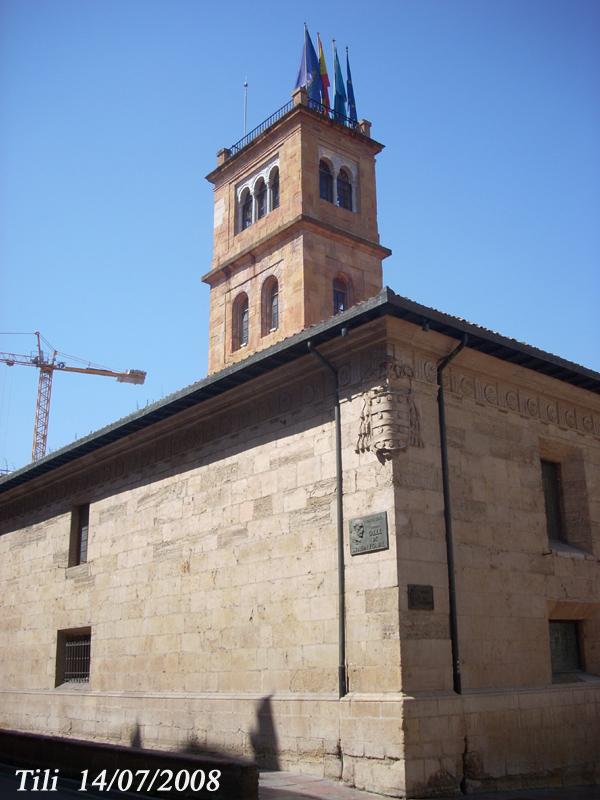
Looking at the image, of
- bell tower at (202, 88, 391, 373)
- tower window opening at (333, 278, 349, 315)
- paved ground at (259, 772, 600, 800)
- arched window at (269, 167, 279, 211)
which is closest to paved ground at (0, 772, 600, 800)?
paved ground at (259, 772, 600, 800)

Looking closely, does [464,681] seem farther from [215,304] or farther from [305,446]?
[215,304]

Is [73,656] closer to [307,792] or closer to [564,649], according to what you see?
[307,792]

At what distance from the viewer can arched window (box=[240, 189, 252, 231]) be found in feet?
102

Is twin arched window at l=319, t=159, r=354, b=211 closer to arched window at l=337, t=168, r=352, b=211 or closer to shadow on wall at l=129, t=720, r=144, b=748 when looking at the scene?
arched window at l=337, t=168, r=352, b=211

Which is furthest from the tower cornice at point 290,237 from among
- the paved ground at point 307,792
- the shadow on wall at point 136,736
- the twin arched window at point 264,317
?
the paved ground at point 307,792

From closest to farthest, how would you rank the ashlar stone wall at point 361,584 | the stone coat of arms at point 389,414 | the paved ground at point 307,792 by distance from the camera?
the paved ground at point 307,792
the ashlar stone wall at point 361,584
the stone coat of arms at point 389,414

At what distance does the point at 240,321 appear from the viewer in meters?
30.2

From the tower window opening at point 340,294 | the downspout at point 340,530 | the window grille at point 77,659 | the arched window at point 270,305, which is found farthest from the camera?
the arched window at point 270,305

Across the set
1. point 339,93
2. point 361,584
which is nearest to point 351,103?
point 339,93

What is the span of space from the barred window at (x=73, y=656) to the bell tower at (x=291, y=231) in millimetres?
12761

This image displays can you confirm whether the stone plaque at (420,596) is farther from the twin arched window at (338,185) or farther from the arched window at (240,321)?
the twin arched window at (338,185)

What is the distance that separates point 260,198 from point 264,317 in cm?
490

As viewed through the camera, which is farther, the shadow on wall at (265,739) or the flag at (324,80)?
the flag at (324,80)

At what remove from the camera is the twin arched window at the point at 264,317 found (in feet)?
94.8
